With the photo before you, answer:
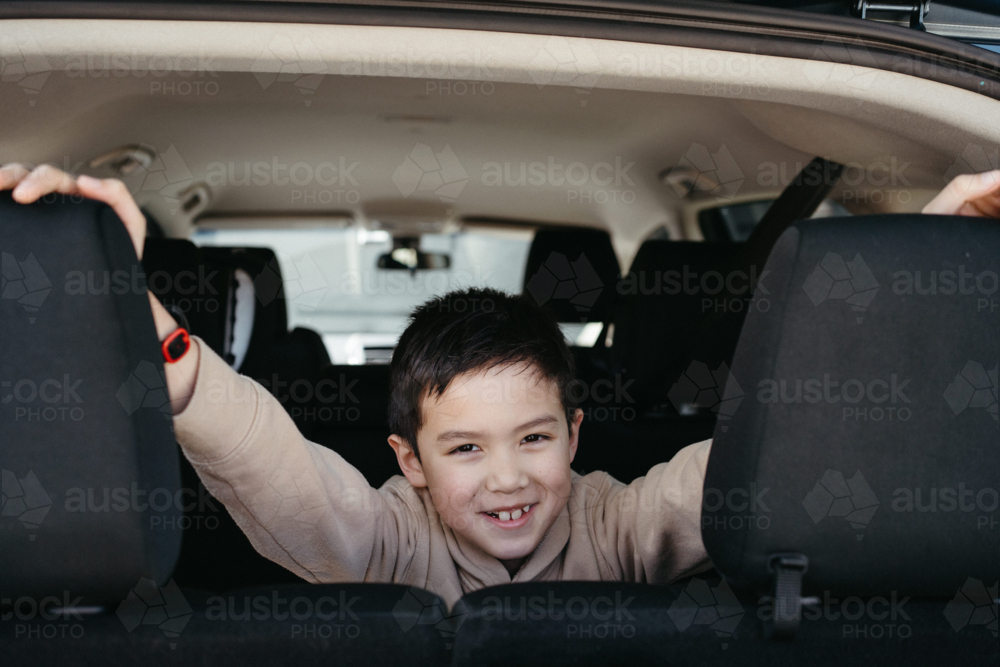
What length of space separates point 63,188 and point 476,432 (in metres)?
0.58

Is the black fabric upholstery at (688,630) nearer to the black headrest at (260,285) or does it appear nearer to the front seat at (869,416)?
the front seat at (869,416)

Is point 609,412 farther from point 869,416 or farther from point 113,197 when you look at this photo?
point 113,197

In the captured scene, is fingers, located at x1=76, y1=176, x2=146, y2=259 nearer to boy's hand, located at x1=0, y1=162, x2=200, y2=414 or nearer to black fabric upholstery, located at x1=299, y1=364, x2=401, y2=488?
boy's hand, located at x1=0, y1=162, x2=200, y2=414

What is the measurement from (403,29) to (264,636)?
63 centimetres

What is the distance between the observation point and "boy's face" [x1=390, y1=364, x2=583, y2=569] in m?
1.03

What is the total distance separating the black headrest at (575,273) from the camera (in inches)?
84.3

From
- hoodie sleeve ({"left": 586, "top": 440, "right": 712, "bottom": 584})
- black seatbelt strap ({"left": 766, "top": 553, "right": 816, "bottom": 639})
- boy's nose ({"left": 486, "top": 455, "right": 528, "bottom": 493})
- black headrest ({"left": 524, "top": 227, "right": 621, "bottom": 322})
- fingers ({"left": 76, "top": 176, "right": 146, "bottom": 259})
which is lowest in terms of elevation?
black seatbelt strap ({"left": 766, "top": 553, "right": 816, "bottom": 639})

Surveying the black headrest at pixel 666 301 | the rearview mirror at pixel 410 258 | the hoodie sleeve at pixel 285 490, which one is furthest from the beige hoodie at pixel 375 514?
the rearview mirror at pixel 410 258

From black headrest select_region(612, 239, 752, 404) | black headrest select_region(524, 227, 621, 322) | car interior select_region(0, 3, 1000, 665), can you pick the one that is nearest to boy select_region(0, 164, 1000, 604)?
car interior select_region(0, 3, 1000, 665)

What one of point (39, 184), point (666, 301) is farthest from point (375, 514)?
point (666, 301)

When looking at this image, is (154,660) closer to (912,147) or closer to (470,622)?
(470,622)

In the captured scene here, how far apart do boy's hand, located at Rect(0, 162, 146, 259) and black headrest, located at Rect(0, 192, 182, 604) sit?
1 centimetres

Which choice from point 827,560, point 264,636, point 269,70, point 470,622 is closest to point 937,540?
point 827,560

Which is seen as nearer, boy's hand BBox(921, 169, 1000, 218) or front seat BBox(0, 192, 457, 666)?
front seat BBox(0, 192, 457, 666)
